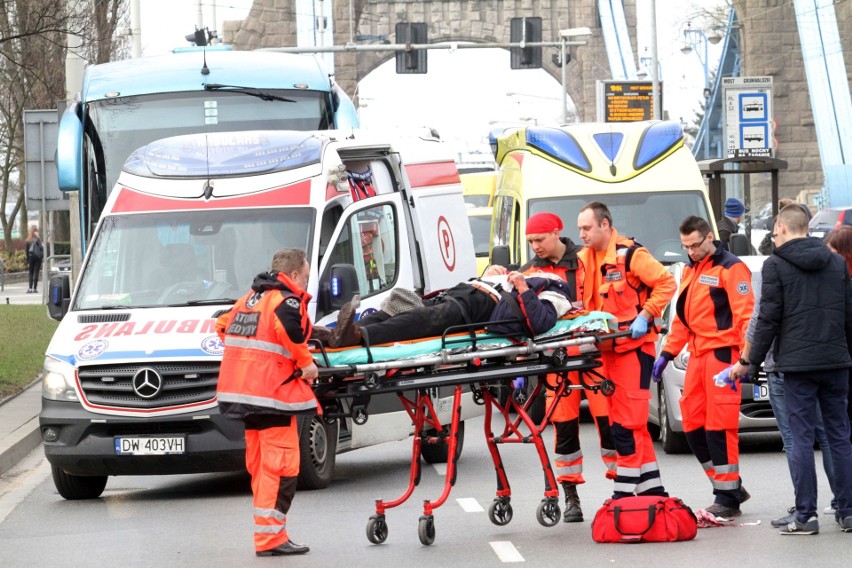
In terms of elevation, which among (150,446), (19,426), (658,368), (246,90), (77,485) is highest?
(246,90)

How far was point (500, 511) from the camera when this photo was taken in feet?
31.6

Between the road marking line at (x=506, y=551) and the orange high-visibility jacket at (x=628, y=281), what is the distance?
1501 mm

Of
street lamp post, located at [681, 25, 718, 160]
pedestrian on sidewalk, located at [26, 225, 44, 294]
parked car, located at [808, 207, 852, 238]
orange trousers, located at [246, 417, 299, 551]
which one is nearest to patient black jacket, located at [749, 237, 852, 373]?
orange trousers, located at [246, 417, 299, 551]

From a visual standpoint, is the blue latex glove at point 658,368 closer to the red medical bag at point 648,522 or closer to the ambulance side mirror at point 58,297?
the red medical bag at point 648,522

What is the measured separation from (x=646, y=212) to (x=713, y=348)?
6939 mm

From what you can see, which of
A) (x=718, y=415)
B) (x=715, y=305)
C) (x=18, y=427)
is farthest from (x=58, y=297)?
(x=718, y=415)

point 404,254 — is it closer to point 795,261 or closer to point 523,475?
point 523,475

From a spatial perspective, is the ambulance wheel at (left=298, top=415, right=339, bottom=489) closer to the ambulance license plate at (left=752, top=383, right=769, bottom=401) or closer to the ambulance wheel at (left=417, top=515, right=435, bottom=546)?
the ambulance wheel at (left=417, top=515, right=435, bottom=546)

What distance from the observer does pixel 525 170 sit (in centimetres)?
1711

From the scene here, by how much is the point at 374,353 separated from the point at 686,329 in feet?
6.86

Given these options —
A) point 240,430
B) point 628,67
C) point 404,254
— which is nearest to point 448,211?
point 404,254

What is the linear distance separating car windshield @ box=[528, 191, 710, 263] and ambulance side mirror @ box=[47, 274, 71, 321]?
216 inches

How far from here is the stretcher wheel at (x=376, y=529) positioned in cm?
933

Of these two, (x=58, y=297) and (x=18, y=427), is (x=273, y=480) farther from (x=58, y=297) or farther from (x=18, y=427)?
(x=18, y=427)
